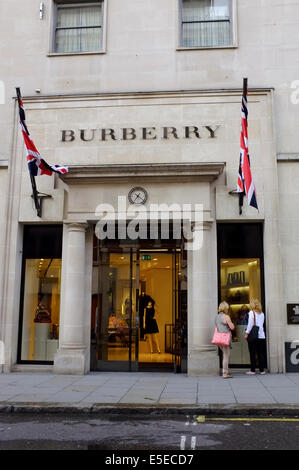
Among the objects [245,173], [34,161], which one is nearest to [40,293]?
[34,161]

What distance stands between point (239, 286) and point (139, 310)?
2.92 meters

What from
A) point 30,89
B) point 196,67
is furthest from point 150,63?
point 30,89

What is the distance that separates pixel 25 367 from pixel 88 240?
3953mm

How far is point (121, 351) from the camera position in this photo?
43.1 feet

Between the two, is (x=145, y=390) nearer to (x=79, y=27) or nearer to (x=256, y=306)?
(x=256, y=306)

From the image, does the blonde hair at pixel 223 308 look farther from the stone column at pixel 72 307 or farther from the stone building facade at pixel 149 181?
the stone column at pixel 72 307

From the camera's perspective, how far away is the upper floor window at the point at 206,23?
14281 mm

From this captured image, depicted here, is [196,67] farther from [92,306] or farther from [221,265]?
[92,306]

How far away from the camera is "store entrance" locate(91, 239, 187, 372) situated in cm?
1305

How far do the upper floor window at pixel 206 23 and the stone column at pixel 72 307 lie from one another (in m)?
6.78

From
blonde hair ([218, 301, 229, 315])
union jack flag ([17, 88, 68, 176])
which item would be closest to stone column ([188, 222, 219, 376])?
blonde hair ([218, 301, 229, 315])

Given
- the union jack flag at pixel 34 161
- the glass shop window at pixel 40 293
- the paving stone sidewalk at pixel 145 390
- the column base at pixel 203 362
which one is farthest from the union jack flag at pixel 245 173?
the glass shop window at pixel 40 293

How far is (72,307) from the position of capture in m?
12.6
